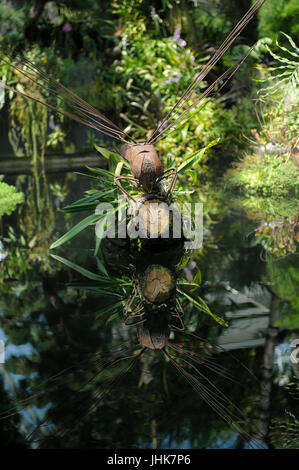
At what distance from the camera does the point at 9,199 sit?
18.0 ft

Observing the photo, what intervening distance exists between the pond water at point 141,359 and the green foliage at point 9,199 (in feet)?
5.75

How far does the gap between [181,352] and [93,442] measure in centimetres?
62

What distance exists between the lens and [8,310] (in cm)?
243

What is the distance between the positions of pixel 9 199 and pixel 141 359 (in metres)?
4.04

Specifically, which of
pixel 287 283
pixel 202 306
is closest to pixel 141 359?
pixel 202 306

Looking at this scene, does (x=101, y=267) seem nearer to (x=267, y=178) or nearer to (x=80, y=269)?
(x=80, y=269)

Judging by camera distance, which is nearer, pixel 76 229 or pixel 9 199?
pixel 76 229

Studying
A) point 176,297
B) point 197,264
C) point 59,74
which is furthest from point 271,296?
point 59,74

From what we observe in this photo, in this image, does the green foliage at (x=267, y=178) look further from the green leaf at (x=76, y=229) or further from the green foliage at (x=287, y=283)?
the green leaf at (x=76, y=229)

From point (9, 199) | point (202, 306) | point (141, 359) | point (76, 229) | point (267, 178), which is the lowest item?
point (141, 359)

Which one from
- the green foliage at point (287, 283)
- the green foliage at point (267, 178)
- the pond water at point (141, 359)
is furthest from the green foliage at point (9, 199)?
the green foliage at point (287, 283)

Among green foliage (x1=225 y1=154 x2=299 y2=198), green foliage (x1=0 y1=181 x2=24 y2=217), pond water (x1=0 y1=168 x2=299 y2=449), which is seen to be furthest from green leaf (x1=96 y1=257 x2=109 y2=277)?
green foliage (x1=225 y1=154 x2=299 y2=198)

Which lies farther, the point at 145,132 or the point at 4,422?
the point at 145,132

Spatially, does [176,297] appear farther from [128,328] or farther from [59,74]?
[59,74]
